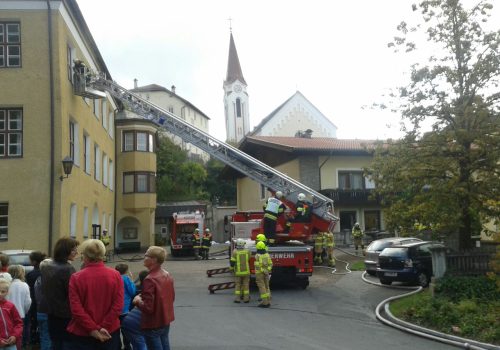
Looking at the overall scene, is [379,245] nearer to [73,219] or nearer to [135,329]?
[73,219]

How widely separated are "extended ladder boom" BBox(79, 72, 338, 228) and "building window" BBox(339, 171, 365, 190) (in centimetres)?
1233

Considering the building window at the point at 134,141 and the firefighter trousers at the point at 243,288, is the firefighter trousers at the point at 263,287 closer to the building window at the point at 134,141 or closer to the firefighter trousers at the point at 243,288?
the firefighter trousers at the point at 243,288

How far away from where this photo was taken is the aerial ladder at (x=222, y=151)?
18.8 metres

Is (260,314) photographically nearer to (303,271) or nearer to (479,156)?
(303,271)

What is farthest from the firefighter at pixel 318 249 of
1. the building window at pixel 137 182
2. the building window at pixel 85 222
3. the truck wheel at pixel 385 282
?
the building window at pixel 137 182

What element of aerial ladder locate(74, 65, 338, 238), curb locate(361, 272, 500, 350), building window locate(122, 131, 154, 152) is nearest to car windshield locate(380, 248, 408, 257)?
aerial ladder locate(74, 65, 338, 238)

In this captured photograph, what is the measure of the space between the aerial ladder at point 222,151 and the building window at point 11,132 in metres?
3.08

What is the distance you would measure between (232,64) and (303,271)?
3265 inches

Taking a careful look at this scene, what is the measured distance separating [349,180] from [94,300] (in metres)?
30.3

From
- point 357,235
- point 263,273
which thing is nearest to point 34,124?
point 263,273

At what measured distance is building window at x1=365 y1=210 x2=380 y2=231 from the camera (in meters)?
35.0

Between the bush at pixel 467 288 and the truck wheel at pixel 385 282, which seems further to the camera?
the truck wheel at pixel 385 282

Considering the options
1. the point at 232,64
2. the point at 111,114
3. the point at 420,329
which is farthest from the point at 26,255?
the point at 232,64

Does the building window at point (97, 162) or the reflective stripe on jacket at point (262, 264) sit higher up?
the building window at point (97, 162)
